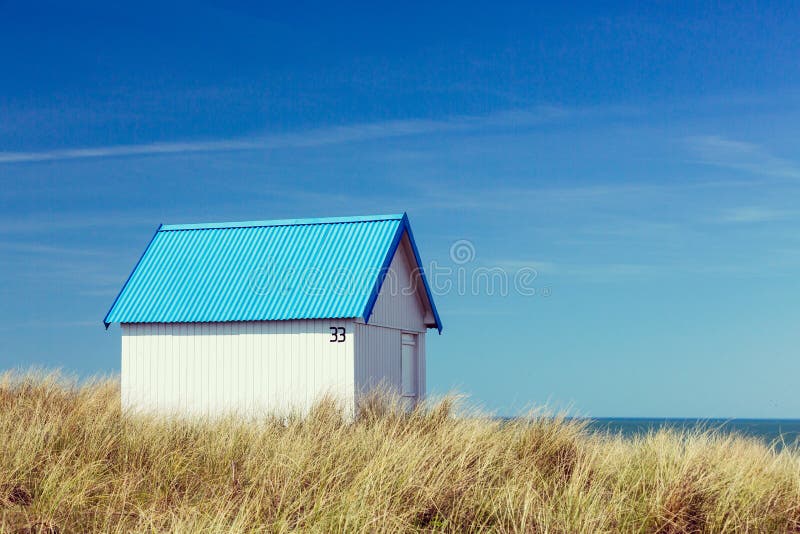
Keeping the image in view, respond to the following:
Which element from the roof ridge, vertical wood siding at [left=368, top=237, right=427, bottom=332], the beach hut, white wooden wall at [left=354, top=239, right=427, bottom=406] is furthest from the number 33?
the roof ridge

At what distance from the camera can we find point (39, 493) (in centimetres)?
1069

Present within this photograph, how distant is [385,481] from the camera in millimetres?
10328

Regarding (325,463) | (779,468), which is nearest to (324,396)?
(325,463)

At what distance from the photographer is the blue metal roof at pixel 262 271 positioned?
Result: 65.7 feet

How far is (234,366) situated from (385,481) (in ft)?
34.9

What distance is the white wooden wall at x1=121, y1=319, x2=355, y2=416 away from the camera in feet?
64.0

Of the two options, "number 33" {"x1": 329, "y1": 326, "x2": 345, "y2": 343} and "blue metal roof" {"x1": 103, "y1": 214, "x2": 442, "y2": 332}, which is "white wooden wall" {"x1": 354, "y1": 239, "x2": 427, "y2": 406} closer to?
"number 33" {"x1": 329, "y1": 326, "x2": 345, "y2": 343}

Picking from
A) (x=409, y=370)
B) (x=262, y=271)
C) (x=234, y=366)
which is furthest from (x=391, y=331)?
(x=234, y=366)

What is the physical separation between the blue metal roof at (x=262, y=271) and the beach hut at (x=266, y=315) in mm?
31

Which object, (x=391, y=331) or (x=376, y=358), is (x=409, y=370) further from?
(x=376, y=358)

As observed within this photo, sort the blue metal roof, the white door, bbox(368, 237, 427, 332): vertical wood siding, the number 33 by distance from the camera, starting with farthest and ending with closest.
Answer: the white door
bbox(368, 237, 427, 332): vertical wood siding
the blue metal roof
the number 33

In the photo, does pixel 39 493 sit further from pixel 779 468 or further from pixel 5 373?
pixel 5 373

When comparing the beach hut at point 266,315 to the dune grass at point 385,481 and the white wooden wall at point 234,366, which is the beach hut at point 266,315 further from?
the dune grass at point 385,481

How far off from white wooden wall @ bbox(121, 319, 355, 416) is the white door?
3.99m
